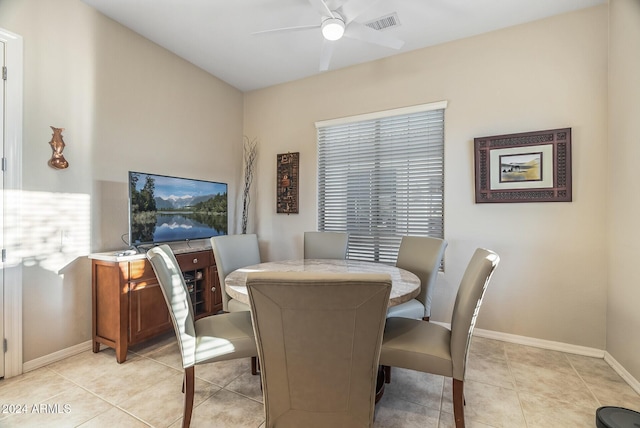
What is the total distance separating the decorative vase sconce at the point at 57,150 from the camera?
229 cm

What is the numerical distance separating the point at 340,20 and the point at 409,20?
3.09 ft

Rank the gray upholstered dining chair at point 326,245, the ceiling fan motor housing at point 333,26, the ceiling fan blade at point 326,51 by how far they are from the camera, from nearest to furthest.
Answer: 1. the ceiling fan motor housing at point 333,26
2. the ceiling fan blade at point 326,51
3. the gray upholstered dining chair at point 326,245

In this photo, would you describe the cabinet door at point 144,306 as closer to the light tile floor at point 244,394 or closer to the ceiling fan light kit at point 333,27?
the light tile floor at point 244,394

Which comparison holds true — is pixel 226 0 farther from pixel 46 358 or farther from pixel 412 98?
pixel 46 358

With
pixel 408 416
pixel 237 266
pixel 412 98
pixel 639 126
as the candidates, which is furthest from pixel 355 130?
pixel 408 416

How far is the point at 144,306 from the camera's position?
2.47 m

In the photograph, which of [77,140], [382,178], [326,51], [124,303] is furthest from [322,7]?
[124,303]

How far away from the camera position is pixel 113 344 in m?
2.36

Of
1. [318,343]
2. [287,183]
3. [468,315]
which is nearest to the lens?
[318,343]

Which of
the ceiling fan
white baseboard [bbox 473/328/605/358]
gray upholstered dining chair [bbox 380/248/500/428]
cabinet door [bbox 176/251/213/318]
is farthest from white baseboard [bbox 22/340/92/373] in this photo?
white baseboard [bbox 473/328/605/358]

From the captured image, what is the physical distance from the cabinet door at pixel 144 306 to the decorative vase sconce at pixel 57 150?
100cm

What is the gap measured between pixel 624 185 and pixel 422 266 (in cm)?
164

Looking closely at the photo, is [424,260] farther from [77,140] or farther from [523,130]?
[77,140]

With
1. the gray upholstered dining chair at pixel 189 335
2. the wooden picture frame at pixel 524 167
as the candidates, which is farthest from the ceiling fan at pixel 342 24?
the gray upholstered dining chair at pixel 189 335
